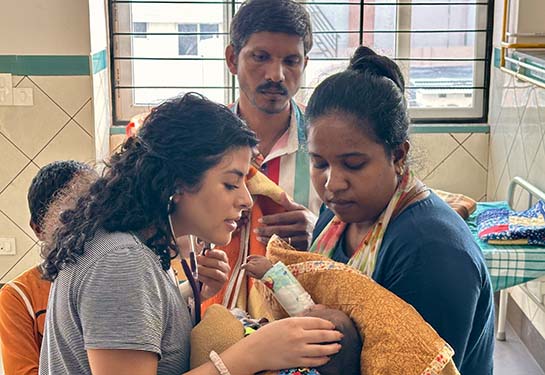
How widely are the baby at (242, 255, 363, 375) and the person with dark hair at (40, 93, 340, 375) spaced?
2cm

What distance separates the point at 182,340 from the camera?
1.28 meters

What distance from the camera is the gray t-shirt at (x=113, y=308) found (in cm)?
116

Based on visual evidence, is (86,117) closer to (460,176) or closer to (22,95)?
(22,95)

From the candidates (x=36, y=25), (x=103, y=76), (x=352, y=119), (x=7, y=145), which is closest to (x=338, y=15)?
(x=103, y=76)

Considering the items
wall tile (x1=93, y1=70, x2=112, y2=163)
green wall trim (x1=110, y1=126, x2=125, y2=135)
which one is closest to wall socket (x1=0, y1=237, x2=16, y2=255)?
wall tile (x1=93, y1=70, x2=112, y2=163)

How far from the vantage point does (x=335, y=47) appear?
13.3ft

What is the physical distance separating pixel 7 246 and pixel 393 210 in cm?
290

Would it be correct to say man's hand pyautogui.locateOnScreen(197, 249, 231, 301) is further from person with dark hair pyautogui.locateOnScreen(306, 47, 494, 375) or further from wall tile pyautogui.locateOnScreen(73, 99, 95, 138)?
wall tile pyautogui.locateOnScreen(73, 99, 95, 138)

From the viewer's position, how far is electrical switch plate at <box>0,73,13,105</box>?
3.69 m

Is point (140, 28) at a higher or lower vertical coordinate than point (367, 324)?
higher

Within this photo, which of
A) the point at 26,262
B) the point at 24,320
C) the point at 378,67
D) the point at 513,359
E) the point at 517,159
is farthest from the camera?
the point at 26,262

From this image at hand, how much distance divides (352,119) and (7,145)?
2.77m

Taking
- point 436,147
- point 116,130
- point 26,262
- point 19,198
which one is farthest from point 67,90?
point 436,147

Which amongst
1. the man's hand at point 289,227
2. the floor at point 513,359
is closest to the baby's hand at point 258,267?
the man's hand at point 289,227
